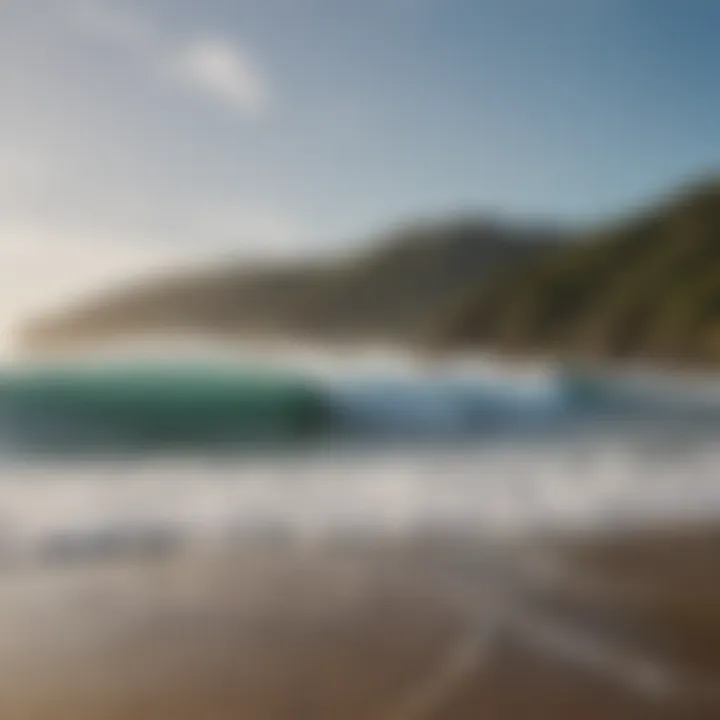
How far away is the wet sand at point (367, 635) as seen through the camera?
122 cm

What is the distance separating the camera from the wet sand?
4.02 feet

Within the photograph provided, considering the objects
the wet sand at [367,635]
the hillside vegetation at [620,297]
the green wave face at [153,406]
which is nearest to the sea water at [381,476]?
the green wave face at [153,406]

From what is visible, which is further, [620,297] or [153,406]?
[620,297]

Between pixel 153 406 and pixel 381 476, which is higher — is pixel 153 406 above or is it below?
above

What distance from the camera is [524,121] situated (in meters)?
3.52

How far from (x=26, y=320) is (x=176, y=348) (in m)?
1.35

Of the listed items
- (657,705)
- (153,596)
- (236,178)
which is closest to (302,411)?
(236,178)

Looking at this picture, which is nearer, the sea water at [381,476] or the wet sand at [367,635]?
the wet sand at [367,635]

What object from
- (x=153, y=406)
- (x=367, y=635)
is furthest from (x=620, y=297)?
(x=367, y=635)

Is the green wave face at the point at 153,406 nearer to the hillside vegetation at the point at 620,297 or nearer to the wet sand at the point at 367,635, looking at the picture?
the hillside vegetation at the point at 620,297

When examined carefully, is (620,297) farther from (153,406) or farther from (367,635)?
(367,635)

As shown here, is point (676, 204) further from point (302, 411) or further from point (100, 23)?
point (100, 23)

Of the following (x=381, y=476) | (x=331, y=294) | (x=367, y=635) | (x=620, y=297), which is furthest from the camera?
(x=620, y=297)

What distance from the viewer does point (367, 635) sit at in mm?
1472
